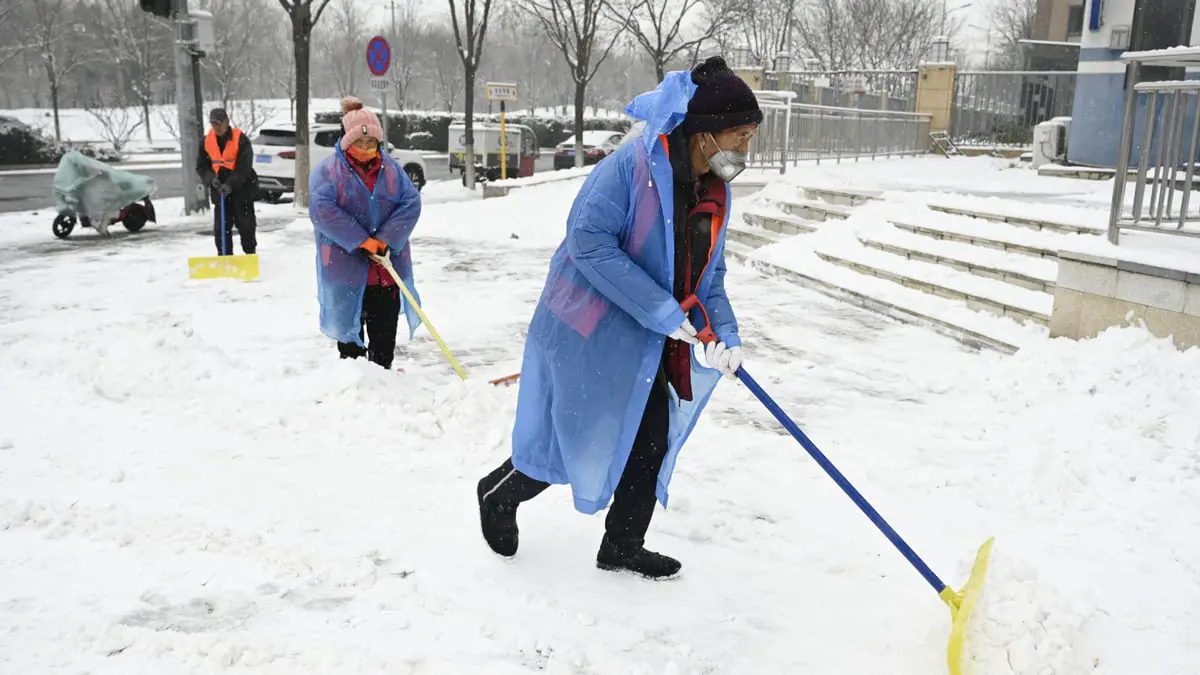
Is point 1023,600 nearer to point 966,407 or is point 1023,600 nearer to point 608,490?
point 608,490

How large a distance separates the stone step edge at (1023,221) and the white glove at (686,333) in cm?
557

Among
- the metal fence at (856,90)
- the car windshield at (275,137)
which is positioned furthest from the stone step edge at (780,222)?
the car windshield at (275,137)

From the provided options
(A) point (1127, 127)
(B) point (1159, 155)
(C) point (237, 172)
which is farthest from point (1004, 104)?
(C) point (237, 172)

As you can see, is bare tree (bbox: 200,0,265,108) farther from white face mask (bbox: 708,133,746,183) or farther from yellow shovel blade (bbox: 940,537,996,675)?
yellow shovel blade (bbox: 940,537,996,675)

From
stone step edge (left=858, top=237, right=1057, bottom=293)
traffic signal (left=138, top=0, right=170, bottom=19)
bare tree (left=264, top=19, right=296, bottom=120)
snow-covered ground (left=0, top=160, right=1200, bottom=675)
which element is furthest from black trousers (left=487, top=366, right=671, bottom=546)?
bare tree (left=264, top=19, right=296, bottom=120)

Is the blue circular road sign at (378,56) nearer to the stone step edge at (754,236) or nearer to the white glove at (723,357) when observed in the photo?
the stone step edge at (754,236)

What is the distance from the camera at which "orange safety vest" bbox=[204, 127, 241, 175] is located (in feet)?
31.7

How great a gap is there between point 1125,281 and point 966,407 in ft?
4.26

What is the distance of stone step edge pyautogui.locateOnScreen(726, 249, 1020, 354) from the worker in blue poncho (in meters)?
4.32

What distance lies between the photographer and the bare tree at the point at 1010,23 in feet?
162

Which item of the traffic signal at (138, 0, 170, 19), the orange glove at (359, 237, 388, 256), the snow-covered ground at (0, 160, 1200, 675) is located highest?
the traffic signal at (138, 0, 170, 19)

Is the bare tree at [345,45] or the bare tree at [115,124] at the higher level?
the bare tree at [345,45]

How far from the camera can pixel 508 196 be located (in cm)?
1608

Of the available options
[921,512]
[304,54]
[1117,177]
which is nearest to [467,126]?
[304,54]
